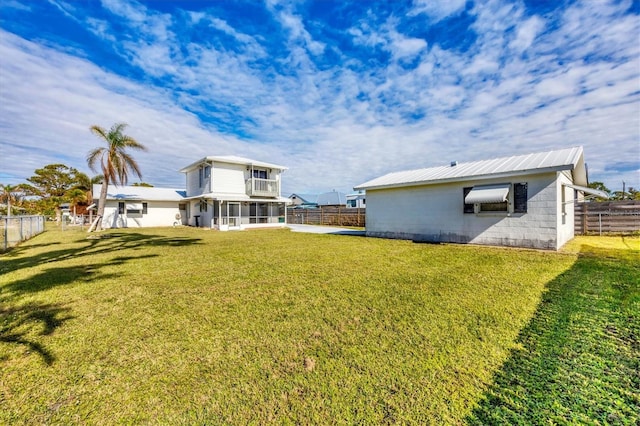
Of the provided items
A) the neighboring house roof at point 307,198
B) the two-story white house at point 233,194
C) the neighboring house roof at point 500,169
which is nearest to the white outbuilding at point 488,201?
the neighboring house roof at point 500,169

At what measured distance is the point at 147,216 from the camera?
25.9 metres

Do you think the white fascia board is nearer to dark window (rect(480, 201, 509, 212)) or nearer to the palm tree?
dark window (rect(480, 201, 509, 212))

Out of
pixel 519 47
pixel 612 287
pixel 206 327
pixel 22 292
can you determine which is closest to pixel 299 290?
pixel 206 327

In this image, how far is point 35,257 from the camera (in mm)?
9453

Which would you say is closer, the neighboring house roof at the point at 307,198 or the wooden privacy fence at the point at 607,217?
the wooden privacy fence at the point at 607,217

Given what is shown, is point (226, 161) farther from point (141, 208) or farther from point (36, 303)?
point (36, 303)

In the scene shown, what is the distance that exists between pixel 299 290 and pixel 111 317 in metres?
3.20

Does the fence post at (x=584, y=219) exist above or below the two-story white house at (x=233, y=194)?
below

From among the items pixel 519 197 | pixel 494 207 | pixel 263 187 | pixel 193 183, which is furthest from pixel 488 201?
pixel 193 183

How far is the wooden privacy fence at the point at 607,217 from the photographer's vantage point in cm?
1275

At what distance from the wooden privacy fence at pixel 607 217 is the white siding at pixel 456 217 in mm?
7127

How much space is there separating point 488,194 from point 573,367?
29.1 ft

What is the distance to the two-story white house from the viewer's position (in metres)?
22.6

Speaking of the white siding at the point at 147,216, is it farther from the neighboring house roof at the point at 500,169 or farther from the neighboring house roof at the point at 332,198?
the neighboring house roof at the point at 332,198
